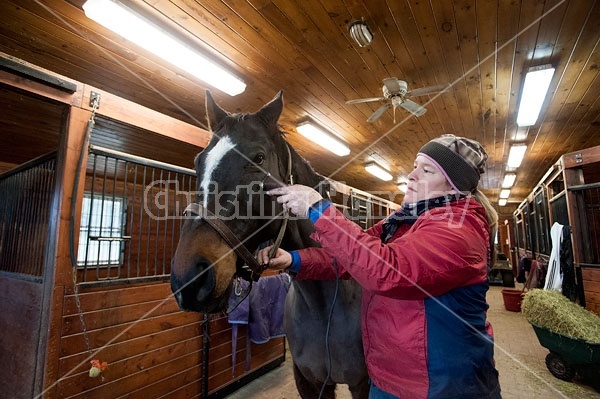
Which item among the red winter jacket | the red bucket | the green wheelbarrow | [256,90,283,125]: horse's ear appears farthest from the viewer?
the red bucket

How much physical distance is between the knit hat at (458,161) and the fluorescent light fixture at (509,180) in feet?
28.1

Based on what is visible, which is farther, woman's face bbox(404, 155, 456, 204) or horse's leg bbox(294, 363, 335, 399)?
horse's leg bbox(294, 363, 335, 399)

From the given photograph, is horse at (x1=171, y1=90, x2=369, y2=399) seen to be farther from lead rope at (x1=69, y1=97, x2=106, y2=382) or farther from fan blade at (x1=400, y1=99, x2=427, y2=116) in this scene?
fan blade at (x1=400, y1=99, x2=427, y2=116)

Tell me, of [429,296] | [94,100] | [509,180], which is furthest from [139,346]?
[509,180]

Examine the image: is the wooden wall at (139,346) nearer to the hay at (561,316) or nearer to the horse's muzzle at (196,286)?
the horse's muzzle at (196,286)

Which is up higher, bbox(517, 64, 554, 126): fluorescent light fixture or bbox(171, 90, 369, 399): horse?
bbox(517, 64, 554, 126): fluorescent light fixture

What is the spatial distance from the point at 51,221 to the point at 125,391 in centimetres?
127

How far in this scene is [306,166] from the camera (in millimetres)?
1502

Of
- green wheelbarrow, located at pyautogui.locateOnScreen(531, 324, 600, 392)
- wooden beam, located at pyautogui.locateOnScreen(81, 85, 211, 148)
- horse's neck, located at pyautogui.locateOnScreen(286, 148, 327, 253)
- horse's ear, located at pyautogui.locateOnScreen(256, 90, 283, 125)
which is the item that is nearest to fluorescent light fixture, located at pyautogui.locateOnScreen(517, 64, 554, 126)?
green wheelbarrow, located at pyautogui.locateOnScreen(531, 324, 600, 392)

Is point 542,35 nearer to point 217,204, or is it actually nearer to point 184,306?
point 217,204

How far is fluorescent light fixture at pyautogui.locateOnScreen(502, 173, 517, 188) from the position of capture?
803cm

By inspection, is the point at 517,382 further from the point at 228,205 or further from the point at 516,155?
the point at 516,155

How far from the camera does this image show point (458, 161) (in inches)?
40.3

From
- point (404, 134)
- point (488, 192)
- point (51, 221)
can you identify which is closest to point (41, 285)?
point (51, 221)
